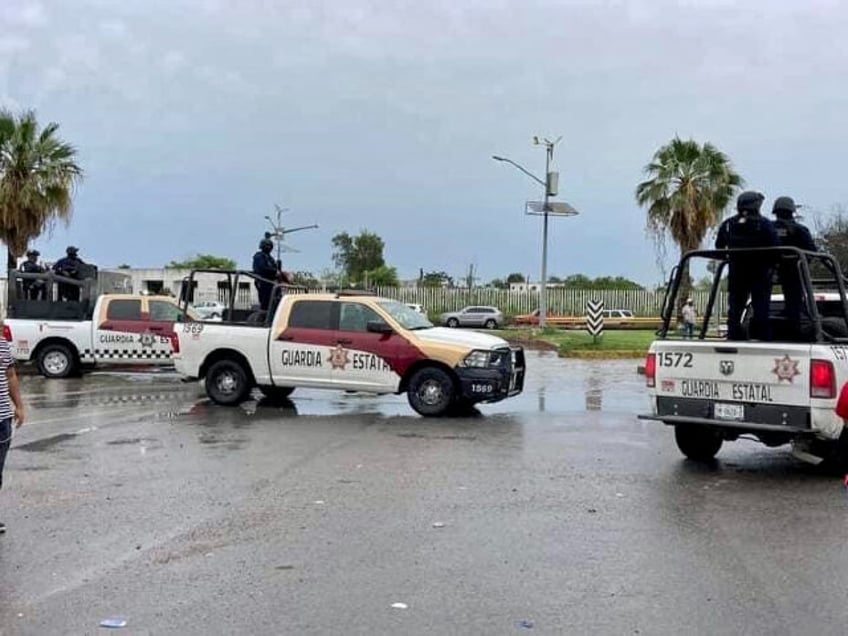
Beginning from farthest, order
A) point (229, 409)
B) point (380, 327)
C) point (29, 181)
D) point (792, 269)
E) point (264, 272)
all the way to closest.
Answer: point (29, 181)
point (264, 272)
point (229, 409)
point (380, 327)
point (792, 269)

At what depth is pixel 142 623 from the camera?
4598mm

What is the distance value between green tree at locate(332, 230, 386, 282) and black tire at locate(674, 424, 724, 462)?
75.4 metres

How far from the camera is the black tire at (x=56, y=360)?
18281mm

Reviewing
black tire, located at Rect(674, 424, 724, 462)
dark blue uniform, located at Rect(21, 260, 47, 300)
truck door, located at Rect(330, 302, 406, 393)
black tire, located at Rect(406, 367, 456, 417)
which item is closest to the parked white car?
truck door, located at Rect(330, 302, 406, 393)

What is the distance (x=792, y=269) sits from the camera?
28.6 ft

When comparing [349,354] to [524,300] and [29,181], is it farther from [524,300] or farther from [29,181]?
[524,300]

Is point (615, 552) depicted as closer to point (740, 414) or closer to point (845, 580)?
point (845, 580)

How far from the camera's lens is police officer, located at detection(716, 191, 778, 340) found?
8656mm

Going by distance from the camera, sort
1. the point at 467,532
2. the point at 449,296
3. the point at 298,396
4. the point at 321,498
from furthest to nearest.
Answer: the point at 449,296 < the point at 298,396 < the point at 321,498 < the point at 467,532

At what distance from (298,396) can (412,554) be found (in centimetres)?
1030

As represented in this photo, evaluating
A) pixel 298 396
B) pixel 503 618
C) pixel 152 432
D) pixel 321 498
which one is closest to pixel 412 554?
pixel 503 618

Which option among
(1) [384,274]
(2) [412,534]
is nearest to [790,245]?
(2) [412,534]

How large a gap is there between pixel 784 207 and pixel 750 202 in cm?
62

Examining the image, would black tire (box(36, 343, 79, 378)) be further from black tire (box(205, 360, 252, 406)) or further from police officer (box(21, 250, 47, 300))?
black tire (box(205, 360, 252, 406))
